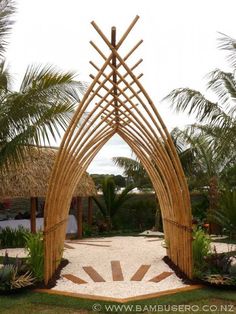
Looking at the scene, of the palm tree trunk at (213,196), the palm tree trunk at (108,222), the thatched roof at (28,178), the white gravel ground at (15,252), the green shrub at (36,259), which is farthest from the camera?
the palm tree trunk at (108,222)

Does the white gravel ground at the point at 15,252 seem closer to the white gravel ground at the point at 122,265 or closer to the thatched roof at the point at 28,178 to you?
the white gravel ground at the point at 122,265

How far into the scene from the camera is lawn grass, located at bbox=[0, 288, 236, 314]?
17.6 ft

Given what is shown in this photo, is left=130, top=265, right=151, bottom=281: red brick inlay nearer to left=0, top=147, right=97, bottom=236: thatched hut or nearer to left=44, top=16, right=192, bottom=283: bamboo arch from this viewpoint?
left=44, top=16, right=192, bottom=283: bamboo arch

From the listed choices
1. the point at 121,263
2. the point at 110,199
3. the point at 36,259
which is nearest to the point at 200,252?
the point at 121,263

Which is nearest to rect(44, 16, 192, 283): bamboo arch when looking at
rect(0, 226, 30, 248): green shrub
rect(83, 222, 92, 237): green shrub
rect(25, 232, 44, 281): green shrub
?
rect(25, 232, 44, 281): green shrub

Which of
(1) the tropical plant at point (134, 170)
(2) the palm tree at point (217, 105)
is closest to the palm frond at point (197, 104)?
(2) the palm tree at point (217, 105)

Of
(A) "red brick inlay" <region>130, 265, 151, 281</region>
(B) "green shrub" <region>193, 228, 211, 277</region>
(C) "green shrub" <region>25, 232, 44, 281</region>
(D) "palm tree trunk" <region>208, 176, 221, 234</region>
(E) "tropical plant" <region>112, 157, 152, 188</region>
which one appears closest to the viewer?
(C) "green shrub" <region>25, 232, 44, 281</region>

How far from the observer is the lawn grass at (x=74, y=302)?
536 centimetres

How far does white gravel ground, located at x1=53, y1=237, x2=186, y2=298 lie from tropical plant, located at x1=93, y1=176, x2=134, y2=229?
2671 millimetres

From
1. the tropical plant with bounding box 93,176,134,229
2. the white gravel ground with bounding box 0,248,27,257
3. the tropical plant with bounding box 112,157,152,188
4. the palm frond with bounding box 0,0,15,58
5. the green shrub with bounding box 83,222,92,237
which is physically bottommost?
the white gravel ground with bounding box 0,248,27,257

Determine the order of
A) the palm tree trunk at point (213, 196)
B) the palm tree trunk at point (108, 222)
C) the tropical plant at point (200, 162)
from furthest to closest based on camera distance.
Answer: the palm tree trunk at point (108, 222) < the tropical plant at point (200, 162) < the palm tree trunk at point (213, 196)

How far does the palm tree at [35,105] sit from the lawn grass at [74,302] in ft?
9.07

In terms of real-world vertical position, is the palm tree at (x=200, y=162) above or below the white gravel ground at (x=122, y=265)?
above

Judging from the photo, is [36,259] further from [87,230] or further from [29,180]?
[87,230]
